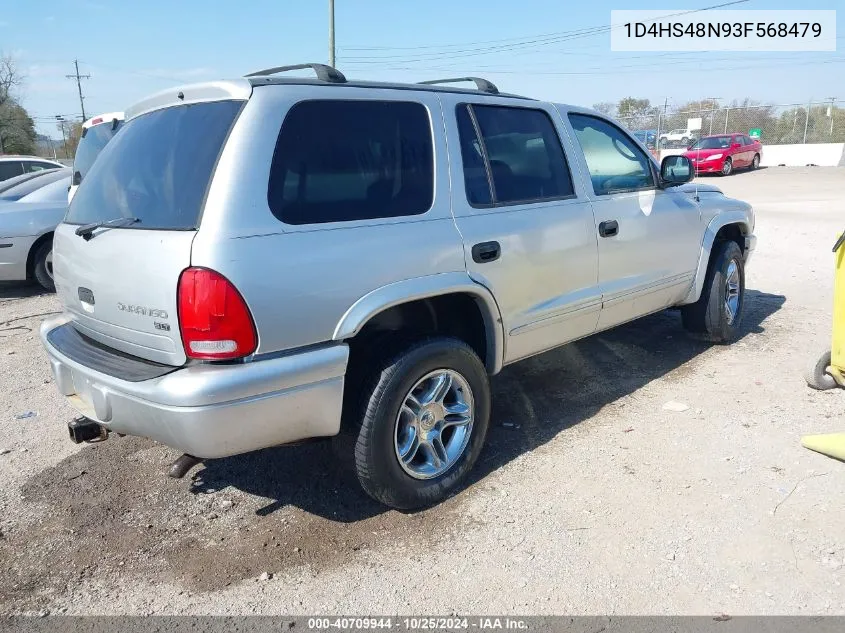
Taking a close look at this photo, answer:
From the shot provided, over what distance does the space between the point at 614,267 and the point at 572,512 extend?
1648 mm

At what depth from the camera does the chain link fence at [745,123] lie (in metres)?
32.9

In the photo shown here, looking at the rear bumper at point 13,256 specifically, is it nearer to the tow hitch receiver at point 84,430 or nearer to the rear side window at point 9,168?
the rear side window at point 9,168

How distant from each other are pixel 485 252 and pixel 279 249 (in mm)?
1113

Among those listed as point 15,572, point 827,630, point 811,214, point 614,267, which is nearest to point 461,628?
point 827,630

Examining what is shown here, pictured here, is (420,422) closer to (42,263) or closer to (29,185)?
(42,263)

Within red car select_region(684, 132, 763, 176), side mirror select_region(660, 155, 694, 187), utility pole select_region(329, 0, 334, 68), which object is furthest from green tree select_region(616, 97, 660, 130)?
side mirror select_region(660, 155, 694, 187)

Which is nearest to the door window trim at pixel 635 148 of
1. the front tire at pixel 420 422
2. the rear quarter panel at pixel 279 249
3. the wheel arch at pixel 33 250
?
the front tire at pixel 420 422

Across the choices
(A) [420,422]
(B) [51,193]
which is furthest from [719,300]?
(B) [51,193]

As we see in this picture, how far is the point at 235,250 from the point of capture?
2.41 metres

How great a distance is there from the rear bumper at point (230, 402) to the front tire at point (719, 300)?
3622 millimetres

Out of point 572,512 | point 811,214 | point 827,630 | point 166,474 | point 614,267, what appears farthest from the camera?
point 811,214

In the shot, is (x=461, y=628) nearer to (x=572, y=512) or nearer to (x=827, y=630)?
(x=572, y=512)

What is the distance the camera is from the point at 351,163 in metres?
2.83

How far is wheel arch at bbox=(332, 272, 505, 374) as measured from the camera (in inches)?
106
